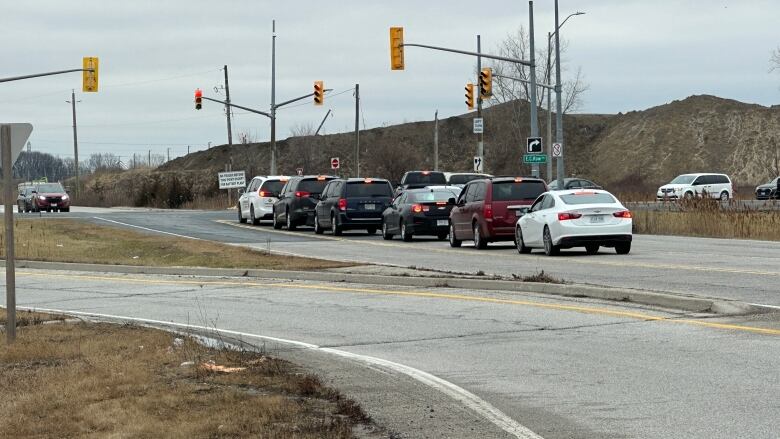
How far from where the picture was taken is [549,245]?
2727cm

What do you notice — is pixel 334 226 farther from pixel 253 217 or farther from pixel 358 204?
pixel 253 217

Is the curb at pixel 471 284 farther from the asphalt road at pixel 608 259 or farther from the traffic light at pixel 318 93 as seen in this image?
the traffic light at pixel 318 93

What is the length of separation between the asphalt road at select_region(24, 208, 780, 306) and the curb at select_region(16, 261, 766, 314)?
3.09 ft

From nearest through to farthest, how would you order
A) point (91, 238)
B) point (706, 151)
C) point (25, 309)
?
point (25, 309)
point (91, 238)
point (706, 151)

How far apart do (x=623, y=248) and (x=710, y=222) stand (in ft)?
35.6

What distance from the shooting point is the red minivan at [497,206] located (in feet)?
101

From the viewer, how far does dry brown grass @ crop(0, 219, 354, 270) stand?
2664 cm

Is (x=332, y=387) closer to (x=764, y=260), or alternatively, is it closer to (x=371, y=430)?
(x=371, y=430)

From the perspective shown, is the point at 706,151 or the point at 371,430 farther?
the point at 706,151

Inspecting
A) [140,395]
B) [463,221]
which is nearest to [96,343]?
[140,395]

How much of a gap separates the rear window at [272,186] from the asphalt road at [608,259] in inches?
192

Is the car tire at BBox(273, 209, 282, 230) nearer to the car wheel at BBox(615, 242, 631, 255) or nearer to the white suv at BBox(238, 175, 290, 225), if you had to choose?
the white suv at BBox(238, 175, 290, 225)

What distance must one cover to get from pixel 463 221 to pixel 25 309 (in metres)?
15.4

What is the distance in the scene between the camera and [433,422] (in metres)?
8.86
